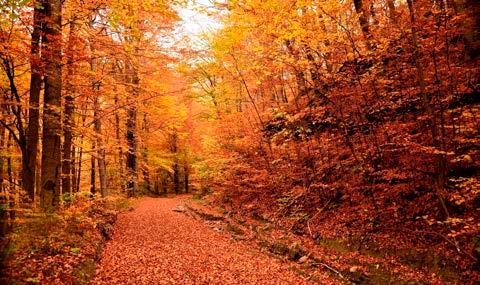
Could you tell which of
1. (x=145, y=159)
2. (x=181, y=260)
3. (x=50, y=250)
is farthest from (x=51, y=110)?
(x=145, y=159)

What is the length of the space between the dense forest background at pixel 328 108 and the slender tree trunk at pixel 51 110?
28 mm

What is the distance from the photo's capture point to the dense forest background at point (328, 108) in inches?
303

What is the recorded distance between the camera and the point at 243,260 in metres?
9.84

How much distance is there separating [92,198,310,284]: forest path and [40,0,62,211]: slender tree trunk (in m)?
2.27

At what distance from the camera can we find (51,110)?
25.6 feet

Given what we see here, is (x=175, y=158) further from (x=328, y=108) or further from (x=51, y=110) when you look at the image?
(x=51, y=110)

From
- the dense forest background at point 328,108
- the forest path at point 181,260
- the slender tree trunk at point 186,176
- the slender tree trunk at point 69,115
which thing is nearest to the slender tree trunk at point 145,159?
the slender tree trunk at point 186,176

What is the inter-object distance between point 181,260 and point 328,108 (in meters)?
7.05

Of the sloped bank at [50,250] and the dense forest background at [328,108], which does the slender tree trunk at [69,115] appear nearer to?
the dense forest background at [328,108]

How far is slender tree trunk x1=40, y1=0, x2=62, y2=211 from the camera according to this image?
300 inches

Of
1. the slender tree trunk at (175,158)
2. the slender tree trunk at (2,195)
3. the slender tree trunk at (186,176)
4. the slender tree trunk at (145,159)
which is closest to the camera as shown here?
the slender tree trunk at (2,195)

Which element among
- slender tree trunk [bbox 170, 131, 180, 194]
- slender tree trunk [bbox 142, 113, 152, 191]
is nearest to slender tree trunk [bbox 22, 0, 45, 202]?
slender tree trunk [bbox 142, 113, 152, 191]

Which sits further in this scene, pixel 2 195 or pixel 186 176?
pixel 186 176

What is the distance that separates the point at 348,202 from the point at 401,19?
246 inches
